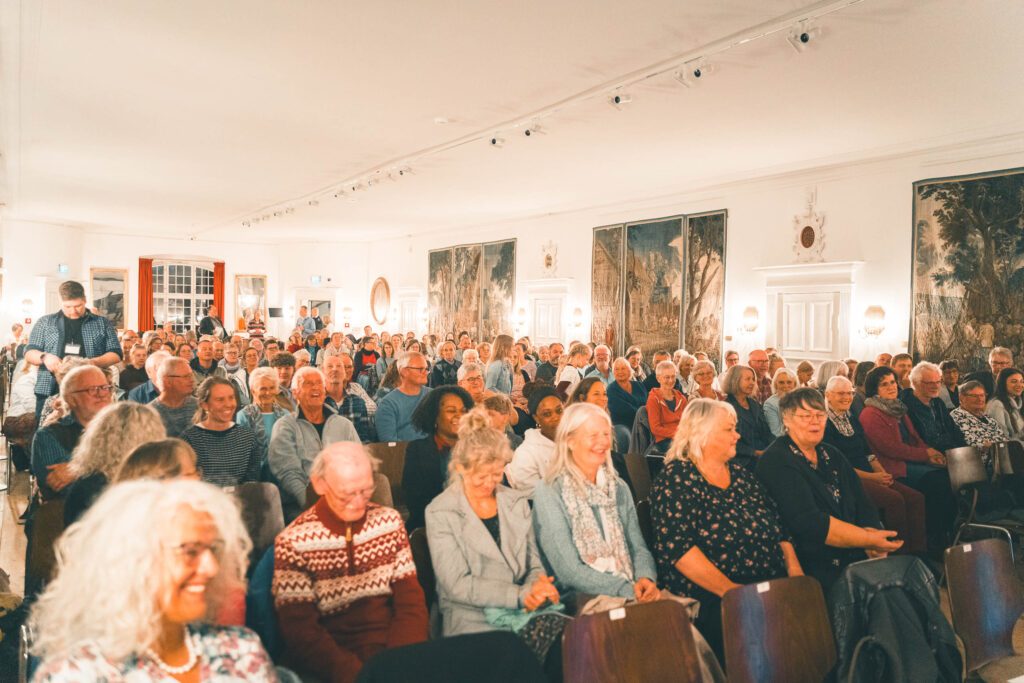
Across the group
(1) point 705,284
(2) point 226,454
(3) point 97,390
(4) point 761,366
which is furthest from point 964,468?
(1) point 705,284

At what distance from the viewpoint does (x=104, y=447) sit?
326cm

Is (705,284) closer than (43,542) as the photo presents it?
No

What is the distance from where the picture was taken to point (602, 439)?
3.49 m

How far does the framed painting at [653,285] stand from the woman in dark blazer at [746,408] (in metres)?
6.62

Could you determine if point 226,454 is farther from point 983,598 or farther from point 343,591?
point 983,598

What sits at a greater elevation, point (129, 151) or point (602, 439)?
point (129, 151)

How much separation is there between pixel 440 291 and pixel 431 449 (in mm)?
15860

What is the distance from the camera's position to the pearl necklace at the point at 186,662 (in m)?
1.67

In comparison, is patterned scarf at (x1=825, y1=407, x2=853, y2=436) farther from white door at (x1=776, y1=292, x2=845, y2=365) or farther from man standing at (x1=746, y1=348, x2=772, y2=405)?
white door at (x1=776, y1=292, x2=845, y2=365)

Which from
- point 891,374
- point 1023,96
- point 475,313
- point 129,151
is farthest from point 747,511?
point 475,313

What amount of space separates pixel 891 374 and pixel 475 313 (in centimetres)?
1333

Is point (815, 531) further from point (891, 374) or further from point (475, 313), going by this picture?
point (475, 313)

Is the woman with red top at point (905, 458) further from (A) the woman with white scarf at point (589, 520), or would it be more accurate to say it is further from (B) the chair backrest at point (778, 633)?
(B) the chair backrest at point (778, 633)

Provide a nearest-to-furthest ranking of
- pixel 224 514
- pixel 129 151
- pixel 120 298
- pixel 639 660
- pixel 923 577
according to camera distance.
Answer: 1. pixel 224 514
2. pixel 639 660
3. pixel 923 577
4. pixel 129 151
5. pixel 120 298
